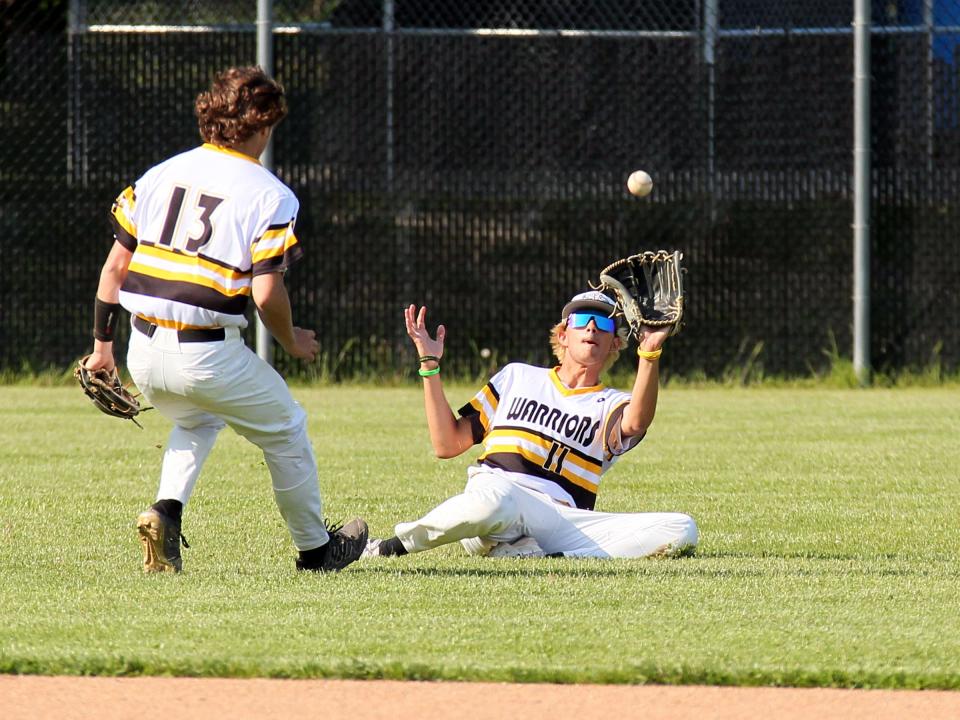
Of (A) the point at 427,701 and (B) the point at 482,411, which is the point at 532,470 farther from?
(A) the point at 427,701

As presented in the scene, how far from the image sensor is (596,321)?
6.38 m

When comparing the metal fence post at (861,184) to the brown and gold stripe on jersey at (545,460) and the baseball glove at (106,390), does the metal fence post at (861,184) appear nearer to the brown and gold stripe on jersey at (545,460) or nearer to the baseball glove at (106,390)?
the brown and gold stripe on jersey at (545,460)

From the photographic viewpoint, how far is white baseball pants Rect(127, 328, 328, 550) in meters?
5.45

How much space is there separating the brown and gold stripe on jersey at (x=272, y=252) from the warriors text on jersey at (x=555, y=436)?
4.52 feet

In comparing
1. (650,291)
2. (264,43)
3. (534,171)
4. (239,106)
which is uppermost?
(264,43)

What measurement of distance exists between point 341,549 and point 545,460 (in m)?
0.95

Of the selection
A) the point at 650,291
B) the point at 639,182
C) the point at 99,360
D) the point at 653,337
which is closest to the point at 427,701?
the point at 653,337

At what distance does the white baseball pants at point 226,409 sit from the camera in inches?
214

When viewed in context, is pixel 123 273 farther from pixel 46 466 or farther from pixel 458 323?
pixel 458 323

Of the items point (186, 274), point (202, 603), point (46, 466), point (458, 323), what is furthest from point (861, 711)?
point (458, 323)

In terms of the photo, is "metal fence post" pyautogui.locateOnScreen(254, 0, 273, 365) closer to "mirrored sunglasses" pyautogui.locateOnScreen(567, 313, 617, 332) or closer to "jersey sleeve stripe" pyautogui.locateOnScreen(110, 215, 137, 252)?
"mirrored sunglasses" pyautogui.locateOnScreen(567, 313, 617, 332)

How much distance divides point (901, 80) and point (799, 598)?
995 centimetres

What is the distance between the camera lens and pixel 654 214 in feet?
47.6

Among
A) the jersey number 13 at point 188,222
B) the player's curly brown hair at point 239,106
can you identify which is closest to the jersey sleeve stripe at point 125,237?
the jersey number 13 at point 188,222
